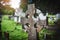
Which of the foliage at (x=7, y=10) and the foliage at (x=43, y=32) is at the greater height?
the foliage at (x=7, y=10)

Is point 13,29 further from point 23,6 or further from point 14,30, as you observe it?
point 23,6

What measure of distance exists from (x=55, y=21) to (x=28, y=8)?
393mm

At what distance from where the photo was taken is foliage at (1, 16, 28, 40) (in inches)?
108

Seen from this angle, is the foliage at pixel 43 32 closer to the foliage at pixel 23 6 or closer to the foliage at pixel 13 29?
the foliage at pixel 13 29

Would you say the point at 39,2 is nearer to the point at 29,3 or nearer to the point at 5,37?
the point at 29,3

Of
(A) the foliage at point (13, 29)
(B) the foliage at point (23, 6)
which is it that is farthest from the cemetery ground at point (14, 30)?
(B) the foliage at point (23, 6)

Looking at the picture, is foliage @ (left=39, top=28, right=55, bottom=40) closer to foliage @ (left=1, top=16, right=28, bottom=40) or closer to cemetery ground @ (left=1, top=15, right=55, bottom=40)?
cemetery ground @ (left=1, top=15, right=55, bottom=40)

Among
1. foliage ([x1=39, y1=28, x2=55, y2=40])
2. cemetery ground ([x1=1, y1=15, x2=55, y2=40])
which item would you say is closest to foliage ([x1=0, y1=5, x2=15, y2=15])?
cemetery ground ([x1=1, y1=15, x2=55, y2=40])

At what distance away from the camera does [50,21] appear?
2.77m

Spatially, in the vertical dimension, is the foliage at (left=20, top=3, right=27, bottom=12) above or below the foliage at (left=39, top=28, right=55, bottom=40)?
above

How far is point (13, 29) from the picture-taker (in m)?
2.77

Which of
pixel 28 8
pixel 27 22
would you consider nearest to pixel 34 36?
pixel 27 22

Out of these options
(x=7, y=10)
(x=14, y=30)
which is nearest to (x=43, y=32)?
(x=14, y=30)

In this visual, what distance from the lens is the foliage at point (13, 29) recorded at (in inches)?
108
